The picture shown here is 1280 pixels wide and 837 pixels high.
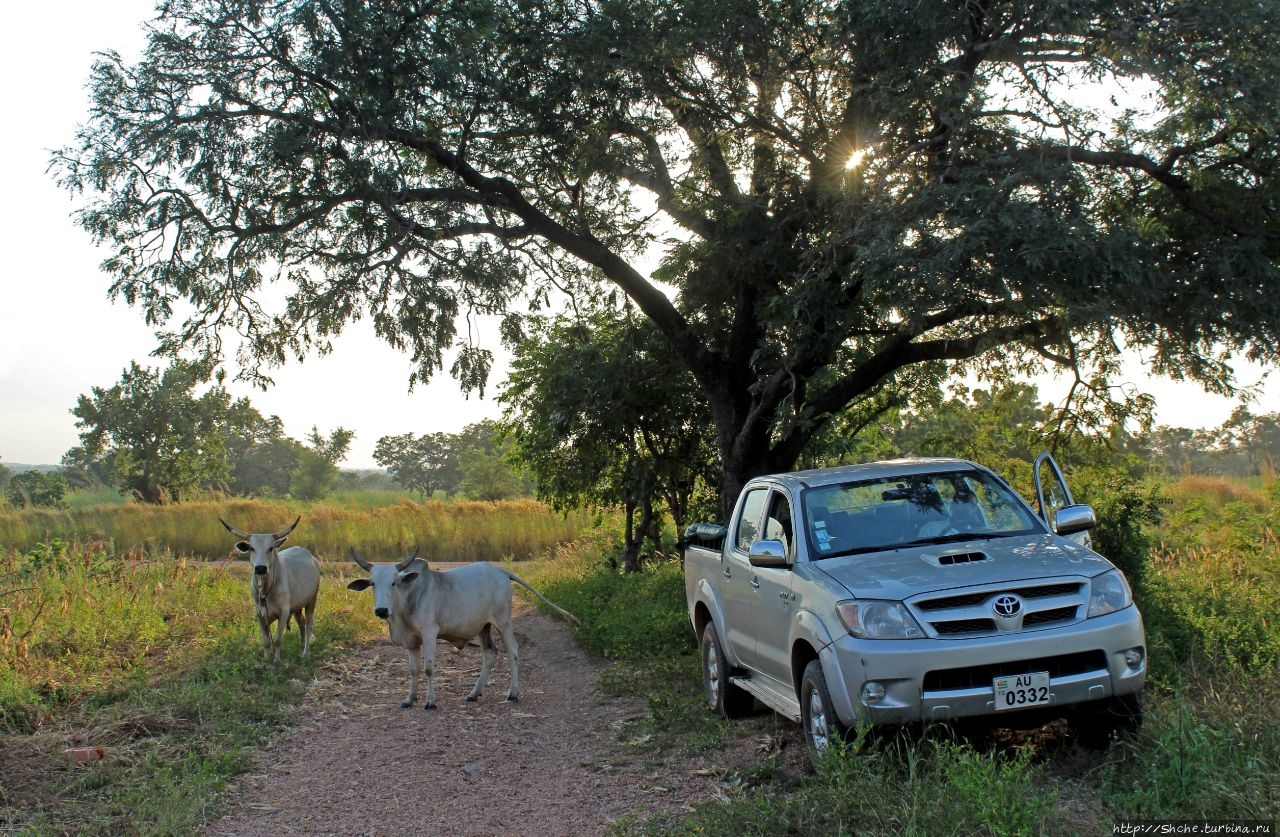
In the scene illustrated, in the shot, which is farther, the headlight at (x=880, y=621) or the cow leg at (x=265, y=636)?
the cow leg at (x=265, y=636)

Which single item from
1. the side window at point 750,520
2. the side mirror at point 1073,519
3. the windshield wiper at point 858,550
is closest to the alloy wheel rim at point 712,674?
the side window at point 750,520

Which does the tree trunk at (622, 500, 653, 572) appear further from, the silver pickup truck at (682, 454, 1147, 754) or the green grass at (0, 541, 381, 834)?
the silver pickup truck at (682, 454, 1147, 754)

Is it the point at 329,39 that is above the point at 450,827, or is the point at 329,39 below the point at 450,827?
above

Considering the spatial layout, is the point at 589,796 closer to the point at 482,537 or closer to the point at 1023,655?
the point at 1023,655

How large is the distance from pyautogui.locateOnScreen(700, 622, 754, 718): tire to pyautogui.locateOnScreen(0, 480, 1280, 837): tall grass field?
13 centimetres

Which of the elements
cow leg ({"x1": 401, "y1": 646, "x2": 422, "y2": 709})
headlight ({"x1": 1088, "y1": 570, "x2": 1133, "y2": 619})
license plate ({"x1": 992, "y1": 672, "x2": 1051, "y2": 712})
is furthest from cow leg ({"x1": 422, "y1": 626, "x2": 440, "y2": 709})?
headlight ({"x1": 1088, "y1": 570, "x2": 1133, "y2": 619})

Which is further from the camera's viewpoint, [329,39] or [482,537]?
[482,537]

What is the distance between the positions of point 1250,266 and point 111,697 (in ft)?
35.3

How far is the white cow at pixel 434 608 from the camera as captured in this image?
1064 centimetres

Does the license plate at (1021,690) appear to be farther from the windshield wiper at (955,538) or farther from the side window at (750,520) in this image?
the side window at (750,520)

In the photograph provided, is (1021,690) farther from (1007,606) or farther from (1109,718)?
(1109,718)

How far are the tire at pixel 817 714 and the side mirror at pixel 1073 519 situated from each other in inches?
72.0

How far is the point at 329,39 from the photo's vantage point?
1231 cm

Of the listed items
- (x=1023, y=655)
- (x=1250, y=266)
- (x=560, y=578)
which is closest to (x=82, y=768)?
(x=1023, y=655)
